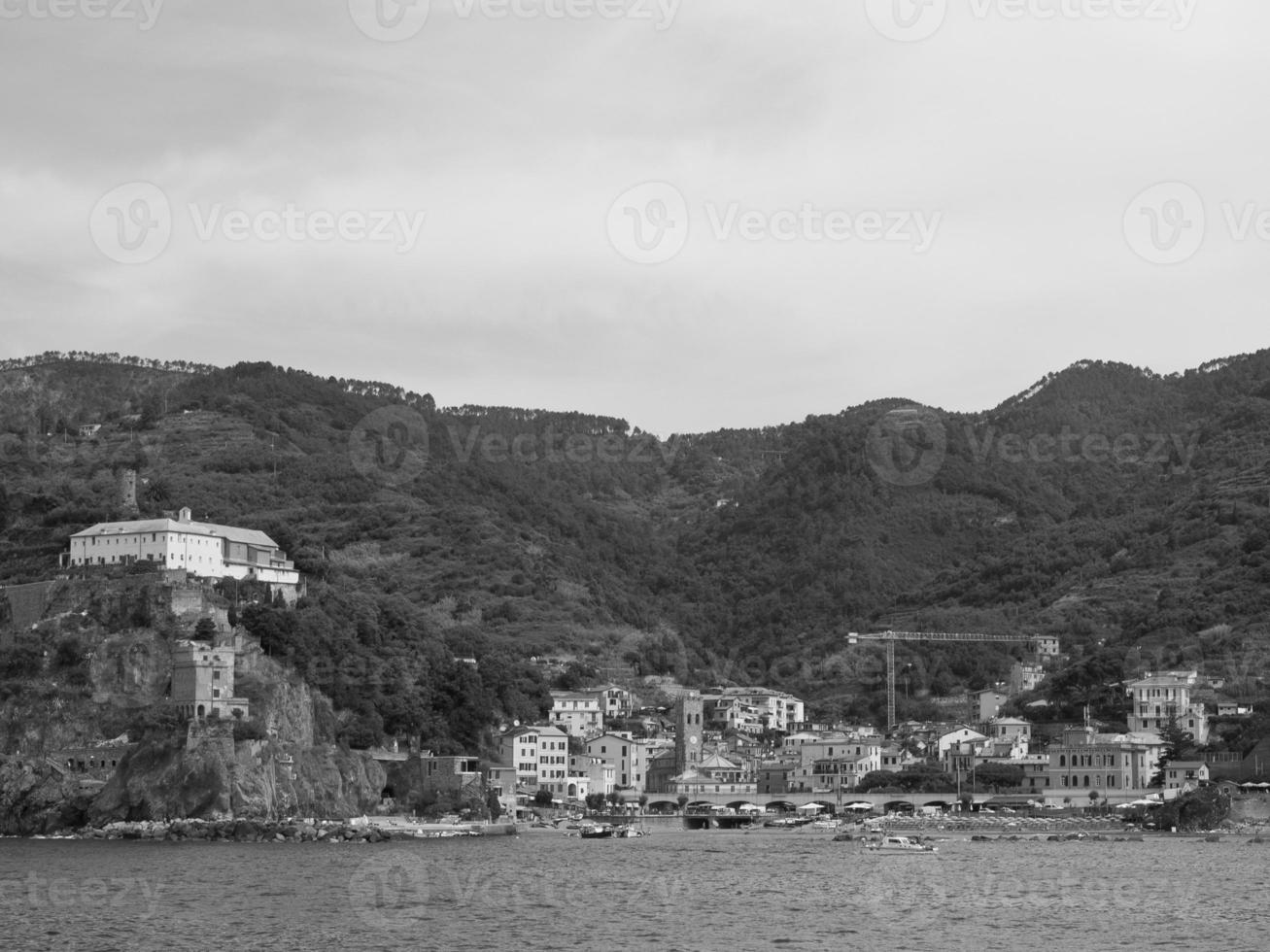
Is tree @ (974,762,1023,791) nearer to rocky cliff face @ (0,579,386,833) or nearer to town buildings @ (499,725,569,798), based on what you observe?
town buildings @ (499,725,569,798)

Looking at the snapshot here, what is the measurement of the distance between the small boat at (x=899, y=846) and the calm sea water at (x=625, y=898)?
4.64ft

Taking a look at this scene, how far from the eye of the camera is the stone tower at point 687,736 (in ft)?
397

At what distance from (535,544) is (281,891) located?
10859 cm

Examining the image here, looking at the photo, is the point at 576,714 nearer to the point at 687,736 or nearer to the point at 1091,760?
the point at 687,736

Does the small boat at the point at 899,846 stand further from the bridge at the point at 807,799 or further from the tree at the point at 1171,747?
the tree at the point at 1171,747

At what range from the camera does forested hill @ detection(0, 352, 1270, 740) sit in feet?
439

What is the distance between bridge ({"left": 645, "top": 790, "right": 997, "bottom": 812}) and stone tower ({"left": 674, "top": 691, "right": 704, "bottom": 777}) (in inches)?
133

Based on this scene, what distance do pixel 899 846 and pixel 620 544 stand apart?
372 feet

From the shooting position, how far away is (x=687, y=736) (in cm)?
12162

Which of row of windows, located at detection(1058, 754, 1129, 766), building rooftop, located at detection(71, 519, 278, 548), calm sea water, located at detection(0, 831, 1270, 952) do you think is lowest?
calm sea water, located at detection(0, 831, 1270, 952)

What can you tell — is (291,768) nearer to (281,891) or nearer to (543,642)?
(281,891)

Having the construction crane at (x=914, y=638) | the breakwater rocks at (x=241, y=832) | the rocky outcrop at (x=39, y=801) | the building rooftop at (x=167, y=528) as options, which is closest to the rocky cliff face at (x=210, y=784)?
the breakwater rocks at (x=241, y=832)

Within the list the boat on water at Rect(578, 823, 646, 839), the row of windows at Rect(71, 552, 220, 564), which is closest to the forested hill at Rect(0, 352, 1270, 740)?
the row of windows at Rect(71, 552, 220, 564)

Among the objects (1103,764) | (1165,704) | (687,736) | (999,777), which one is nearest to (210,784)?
(687,736)
